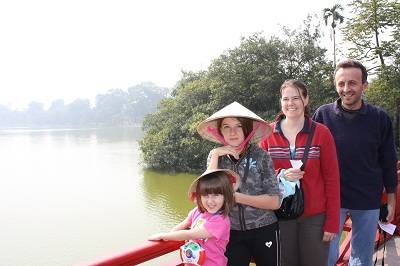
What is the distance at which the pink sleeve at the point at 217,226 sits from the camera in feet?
5.13

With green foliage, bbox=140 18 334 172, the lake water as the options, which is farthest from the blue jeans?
green foliage, bbox=140 18 334 172

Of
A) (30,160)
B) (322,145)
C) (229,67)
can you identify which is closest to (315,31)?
(229,67)

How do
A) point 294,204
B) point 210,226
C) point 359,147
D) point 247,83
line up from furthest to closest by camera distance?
point 247,83
point 359,147
point 294,204
point 210,226

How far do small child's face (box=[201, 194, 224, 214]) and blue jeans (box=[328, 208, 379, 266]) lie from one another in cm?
88

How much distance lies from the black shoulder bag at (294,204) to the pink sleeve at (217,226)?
12.8 inches

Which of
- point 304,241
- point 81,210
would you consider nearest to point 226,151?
point 304,241

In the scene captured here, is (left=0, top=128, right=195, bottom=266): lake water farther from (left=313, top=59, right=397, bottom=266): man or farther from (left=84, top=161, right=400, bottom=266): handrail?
(left=84, top=161, right=400, bottom=266): handrail

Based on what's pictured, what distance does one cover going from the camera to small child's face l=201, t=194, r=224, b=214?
1.61 metres

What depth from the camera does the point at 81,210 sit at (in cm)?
1592

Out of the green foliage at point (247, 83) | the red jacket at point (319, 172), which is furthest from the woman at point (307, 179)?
the green foliage at point (247, 83)

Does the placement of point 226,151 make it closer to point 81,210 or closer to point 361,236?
point 361,236

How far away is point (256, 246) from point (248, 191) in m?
0.23

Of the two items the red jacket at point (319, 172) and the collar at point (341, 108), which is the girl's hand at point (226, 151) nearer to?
the red jacket at point (319, 172)

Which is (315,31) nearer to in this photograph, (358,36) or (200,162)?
(358,36)
